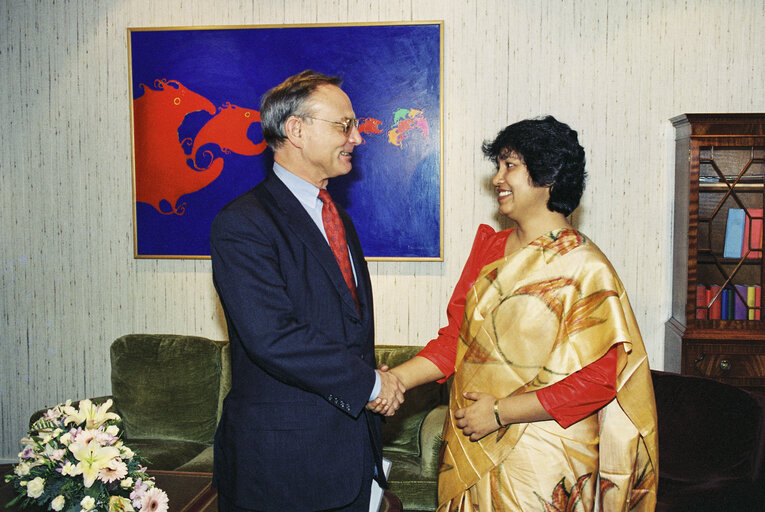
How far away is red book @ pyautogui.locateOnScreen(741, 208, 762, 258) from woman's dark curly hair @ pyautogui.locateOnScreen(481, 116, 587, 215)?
169cm

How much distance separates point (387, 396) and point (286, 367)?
15.3 inches

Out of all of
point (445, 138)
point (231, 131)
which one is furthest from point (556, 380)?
point (231, 131)

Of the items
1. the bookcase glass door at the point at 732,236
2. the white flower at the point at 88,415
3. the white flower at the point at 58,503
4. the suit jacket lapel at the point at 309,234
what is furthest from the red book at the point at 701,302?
the white flower at the point at 58,503

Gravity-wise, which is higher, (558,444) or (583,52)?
(583,52)

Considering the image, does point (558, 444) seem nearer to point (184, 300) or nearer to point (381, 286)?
point (381, 286)

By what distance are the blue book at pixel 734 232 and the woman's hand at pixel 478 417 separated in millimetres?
1956

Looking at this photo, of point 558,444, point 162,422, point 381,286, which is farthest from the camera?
point 381,286

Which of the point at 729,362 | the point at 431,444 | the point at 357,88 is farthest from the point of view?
the point at 357,88

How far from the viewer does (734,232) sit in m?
3.10

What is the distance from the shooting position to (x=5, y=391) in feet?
12.6

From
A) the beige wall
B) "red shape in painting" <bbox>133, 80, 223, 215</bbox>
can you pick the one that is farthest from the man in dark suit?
"red shape in painting" <bbox>133, 80, 223, 215</bbox>

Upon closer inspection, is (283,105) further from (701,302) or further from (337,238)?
(701,302)

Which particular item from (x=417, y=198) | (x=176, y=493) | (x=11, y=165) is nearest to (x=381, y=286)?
(x=417, y=198)

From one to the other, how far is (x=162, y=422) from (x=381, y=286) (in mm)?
1377
